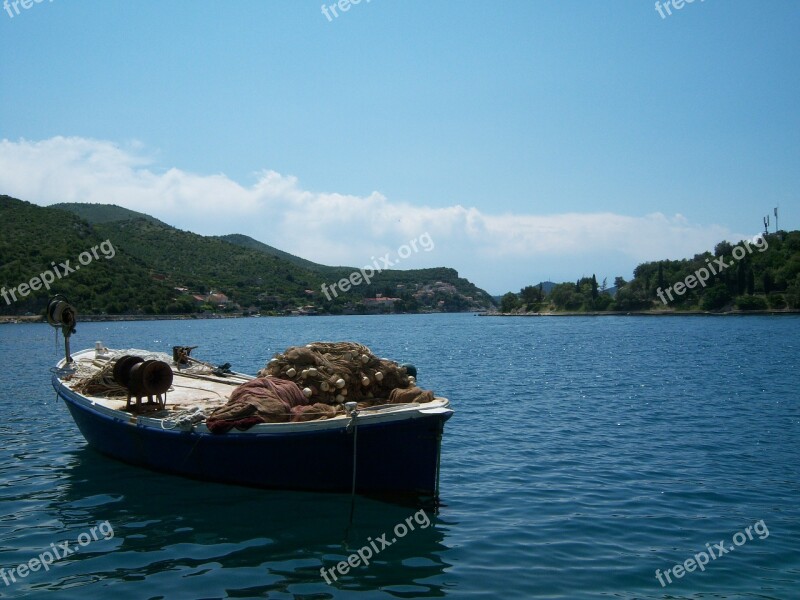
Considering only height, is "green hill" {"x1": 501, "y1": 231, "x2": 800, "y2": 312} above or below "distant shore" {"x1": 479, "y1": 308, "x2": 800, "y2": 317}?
above

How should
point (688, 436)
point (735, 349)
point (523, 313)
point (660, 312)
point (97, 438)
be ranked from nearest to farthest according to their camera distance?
point (97, 438)
point (688, 436)
point (735, 349)
point (660, 312)
point (523, 313)

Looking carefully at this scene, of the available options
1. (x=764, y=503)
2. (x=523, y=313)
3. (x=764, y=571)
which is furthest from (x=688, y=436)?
(x=523, y=313)

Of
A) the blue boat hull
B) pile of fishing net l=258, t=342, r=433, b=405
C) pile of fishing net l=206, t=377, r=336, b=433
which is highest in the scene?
pile of fishing net l=258, t=342, r=433, b=405

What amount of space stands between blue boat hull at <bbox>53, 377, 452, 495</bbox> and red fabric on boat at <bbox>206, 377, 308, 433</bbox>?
0.67 ft

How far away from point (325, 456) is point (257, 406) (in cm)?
142

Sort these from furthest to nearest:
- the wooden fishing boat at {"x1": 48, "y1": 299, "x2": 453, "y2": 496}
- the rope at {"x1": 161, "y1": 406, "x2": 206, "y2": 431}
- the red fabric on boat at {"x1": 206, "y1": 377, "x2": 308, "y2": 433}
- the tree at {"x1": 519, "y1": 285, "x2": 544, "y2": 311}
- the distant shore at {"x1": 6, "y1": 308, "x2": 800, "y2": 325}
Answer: the tree at {"x1": 519, "y1": 285, "x2": 544, "y2": 311}
the distant shore at {"x1": 6, "y1": 308, "x2": 800, "y2": 325}
the rope at {"x1": 161, "y1": 406, "x2": 206, "y2": 431}
the red fabric on boat at {"x1": 206, "y1": 377, "x2": 308, "y2": 433}
the wooden fishing boat at {"x1": 48, "y1": 299, "x2": 453, "y2": 496}

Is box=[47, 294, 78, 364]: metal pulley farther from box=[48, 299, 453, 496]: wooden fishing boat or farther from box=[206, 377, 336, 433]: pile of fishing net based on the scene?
box=[206, 377, 336, 433]: pile of fishing net

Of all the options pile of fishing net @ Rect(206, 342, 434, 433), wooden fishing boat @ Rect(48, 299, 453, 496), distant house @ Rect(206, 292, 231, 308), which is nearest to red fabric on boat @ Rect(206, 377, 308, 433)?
pile of fishing net @ Rect(206, 342, 434, 433)

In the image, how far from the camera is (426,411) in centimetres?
1024

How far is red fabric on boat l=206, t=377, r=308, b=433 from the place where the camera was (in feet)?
35.7

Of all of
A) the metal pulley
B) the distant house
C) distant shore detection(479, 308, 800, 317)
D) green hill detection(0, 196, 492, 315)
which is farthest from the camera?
the distant house

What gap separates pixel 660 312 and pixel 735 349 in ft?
333

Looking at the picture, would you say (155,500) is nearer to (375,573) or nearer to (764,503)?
(375,573)

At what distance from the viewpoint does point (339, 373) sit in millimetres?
12359
